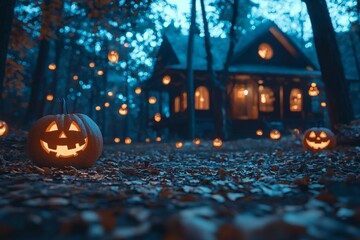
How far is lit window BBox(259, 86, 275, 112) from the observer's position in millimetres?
23891

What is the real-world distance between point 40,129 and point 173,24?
1645 cm

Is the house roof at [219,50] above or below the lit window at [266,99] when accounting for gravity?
above

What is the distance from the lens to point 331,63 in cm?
855

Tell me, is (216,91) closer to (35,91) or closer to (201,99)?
(201,99)

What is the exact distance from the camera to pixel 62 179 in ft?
12.2

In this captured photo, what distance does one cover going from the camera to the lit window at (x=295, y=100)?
80.2 feet

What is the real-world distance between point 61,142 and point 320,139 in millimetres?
6543

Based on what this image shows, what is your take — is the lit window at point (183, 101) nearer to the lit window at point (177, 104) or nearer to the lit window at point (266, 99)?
the lit window at point (177, 104)

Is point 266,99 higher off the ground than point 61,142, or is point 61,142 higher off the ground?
point 266,99

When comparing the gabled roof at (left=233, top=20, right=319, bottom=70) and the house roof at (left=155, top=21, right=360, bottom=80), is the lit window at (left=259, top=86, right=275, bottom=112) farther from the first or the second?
the gabled roof at (left=233, top=20, right=319, bottom=70)

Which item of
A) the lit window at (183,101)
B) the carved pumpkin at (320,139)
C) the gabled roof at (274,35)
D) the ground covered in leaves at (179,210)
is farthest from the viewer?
the lit window at (183,101)

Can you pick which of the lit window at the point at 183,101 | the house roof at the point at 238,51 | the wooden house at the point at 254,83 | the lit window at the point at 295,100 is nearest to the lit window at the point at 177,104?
the wooden house at the point at 254,83

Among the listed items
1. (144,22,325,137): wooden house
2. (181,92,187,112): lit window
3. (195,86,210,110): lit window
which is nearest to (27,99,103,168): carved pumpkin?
(144,22,325,137): wooden house

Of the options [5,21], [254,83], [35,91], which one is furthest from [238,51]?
[5,21]
